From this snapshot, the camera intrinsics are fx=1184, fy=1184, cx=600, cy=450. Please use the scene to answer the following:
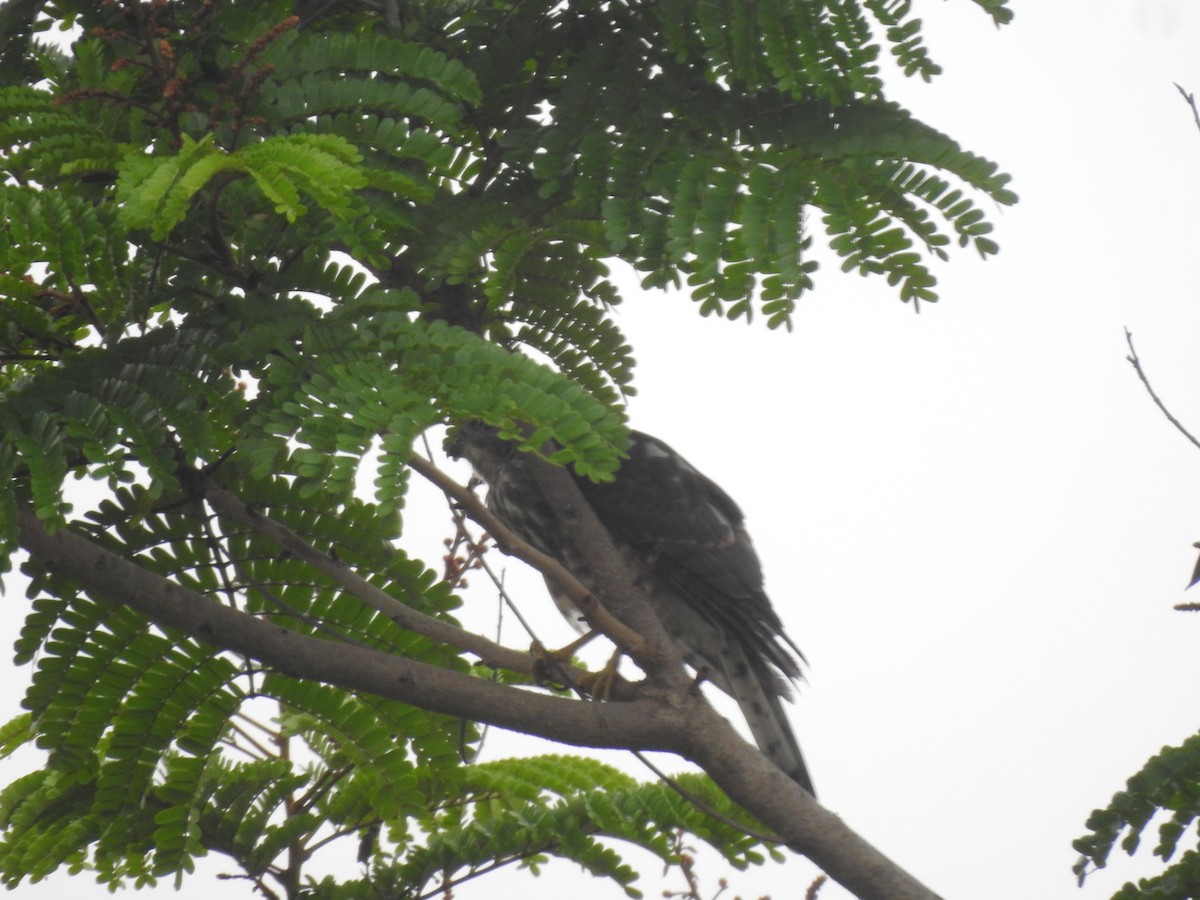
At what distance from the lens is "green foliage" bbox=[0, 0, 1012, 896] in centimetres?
175

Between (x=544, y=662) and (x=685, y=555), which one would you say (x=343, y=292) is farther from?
(x=685, y=555)

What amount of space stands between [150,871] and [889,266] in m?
1.91

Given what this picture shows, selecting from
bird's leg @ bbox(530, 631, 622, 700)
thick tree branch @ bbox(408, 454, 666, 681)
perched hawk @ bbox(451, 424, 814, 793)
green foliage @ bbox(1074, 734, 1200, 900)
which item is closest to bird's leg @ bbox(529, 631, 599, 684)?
bird's leg @ bbox(530, 631, 622, 700)

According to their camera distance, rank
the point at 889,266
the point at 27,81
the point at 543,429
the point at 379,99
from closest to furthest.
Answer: the point at 543,429 → the point at 889,266 → the point at 379,99 → the point at 27,81

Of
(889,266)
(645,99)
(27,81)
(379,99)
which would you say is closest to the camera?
(889,266)

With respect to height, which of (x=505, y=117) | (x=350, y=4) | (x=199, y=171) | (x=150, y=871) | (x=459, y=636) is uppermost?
(x=350, y=4)

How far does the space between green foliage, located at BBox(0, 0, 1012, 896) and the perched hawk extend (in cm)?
35

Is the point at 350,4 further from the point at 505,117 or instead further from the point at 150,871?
the point at 150,871

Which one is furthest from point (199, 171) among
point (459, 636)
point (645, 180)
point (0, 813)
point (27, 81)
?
Answer: point (0, 813)

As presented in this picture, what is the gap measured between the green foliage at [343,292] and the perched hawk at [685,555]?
0.35 meters

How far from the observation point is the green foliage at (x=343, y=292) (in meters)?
1.75

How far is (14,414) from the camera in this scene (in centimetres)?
177

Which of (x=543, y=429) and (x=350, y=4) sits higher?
(x=350, y=4)

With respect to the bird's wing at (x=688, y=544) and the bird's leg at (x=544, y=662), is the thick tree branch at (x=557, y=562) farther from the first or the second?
the bird's wing at (x=688, y=544)
